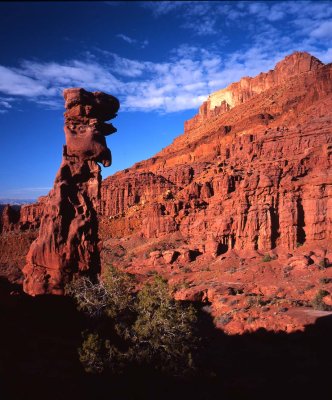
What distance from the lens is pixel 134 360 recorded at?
1345 centimetres

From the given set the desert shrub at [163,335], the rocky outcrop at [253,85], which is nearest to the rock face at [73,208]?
the desert shrub at [163,335]

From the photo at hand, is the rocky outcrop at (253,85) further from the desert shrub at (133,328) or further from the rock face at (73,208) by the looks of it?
the desert shrub at (133,328)

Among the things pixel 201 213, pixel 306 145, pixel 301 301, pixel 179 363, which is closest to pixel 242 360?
pixel 179 363

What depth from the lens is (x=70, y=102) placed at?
16.8m

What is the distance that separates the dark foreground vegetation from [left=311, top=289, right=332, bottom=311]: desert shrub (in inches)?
124

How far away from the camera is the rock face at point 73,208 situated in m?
16.3

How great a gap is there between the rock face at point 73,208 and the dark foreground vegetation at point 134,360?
1337 mm

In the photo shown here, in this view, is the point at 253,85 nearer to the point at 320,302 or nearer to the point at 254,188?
the point at 254,188

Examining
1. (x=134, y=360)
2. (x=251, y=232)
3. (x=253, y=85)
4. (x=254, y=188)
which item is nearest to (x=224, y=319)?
(x=134, y=360)

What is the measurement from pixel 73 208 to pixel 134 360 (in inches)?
280

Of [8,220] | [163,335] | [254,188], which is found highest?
[254,188]

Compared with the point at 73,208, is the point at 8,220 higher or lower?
higher

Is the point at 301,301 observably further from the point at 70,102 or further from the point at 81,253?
the point at 70,102

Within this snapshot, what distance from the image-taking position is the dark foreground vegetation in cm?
1058
